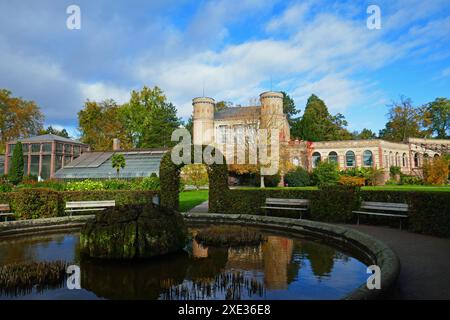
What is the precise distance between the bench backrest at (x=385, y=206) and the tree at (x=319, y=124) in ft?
133

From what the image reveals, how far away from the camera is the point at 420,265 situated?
5.42 m

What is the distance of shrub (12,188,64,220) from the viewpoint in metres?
11.1

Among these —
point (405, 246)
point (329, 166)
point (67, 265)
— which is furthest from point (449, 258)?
point (329, 166)

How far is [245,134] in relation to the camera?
111 ft

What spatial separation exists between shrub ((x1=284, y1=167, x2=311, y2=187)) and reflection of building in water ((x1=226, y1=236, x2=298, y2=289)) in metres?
25.1

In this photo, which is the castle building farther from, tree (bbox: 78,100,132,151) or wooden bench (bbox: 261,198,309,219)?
wooden bench (bbox: 261,198,309,219)

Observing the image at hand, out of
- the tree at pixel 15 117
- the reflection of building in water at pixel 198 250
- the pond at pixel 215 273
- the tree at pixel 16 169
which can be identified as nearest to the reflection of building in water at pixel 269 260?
the pond at pixel 215 273

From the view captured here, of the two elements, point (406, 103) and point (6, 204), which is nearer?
Result: point (6, 204)

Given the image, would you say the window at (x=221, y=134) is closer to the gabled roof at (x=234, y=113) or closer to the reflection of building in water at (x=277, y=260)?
the gabled roof at (x=234, y=113)

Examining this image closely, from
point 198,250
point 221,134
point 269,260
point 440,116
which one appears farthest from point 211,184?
point 440,116
